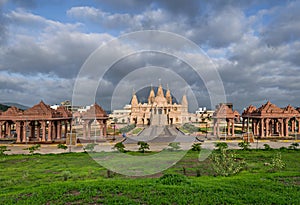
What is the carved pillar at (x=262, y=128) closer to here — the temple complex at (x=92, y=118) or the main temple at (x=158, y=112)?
the temple complex at (x=92, y=118)

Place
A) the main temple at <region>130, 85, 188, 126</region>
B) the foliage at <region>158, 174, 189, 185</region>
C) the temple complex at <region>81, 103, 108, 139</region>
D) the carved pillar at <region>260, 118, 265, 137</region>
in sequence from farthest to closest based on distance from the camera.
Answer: the main temple at <region>130, 85, 188, 126</region>, the carved pillar at <region>260, 118, 265, 137</region>, the temple complex at <region>81, 103, 108, 139</region>, the foliage at <region>158, 174, 189, 185</region>

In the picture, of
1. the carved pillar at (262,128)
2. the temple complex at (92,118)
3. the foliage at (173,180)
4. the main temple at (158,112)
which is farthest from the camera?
the main temple at (158,112)

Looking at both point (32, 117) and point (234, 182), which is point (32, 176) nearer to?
point (234, 182)

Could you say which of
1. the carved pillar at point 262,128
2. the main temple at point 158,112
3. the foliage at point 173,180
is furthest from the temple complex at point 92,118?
the main temple at point 158,112

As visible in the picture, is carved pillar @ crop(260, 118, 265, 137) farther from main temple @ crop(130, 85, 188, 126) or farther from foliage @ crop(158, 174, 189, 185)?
main temple @ crop(130, 85, 188, 126)

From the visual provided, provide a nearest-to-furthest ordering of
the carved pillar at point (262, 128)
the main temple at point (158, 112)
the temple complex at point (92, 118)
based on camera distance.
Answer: the temple complex at point (92, 118)
the carved pillar at point (262, 128)
the main temple at point (158, 112)

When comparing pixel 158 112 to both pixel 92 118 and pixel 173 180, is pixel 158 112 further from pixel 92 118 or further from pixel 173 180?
pixel 173 180

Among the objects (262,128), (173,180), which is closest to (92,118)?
(262,128)

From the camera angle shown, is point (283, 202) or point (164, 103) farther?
point (164, 103)

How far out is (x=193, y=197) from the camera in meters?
8.49

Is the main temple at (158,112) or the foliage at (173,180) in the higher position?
the main temple at (158,112)

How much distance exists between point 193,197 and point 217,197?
2.74ft

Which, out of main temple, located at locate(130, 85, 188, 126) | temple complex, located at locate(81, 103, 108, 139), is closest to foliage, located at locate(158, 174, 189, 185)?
temple complex, located at locate(81, 103, 108, 139)

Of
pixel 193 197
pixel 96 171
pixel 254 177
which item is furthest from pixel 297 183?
pixel 96 171
